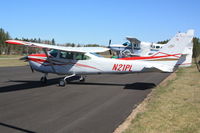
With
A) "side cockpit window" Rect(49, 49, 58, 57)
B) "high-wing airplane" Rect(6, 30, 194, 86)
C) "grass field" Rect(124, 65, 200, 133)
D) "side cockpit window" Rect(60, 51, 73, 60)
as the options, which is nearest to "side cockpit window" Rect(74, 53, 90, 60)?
"high-wing airplane" Rect(6, 30, 194, 86)

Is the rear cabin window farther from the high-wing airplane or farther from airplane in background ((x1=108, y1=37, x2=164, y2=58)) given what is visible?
airplane in background ((x1=108, y1=37, x2=164, y2=58))

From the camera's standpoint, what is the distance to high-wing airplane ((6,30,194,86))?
37.5 feet

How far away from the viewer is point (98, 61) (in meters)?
12.7

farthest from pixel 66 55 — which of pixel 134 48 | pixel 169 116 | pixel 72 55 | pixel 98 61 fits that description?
pixel 134 48

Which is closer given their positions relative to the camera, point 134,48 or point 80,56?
point 80,56

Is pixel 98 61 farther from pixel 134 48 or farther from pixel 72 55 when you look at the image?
pixel 134 48

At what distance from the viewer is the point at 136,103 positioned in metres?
8.26

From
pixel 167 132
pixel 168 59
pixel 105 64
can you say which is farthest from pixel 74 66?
pixel 167 132

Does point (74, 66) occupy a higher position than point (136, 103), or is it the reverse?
point (74, 66)

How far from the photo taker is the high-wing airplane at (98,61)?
37.5 feet

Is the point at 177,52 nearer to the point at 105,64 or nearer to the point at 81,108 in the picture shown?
the point at 105,64

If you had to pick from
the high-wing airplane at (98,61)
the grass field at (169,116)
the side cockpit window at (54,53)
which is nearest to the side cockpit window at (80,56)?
the high-wing airplane at (98,61)

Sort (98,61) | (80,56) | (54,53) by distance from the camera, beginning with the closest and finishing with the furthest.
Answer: (98,61) < (80,56) < (54,53)

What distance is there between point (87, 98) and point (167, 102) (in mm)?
3269
